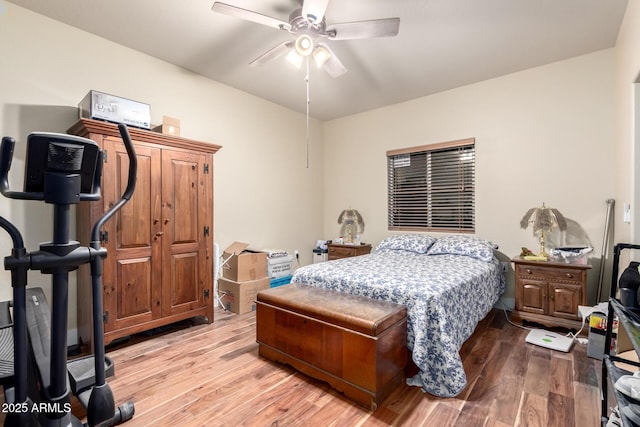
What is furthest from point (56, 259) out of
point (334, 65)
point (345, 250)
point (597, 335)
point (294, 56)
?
point (345, 250)

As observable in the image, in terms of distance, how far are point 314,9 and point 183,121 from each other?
2.11 m

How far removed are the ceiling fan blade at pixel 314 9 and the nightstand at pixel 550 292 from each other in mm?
2928

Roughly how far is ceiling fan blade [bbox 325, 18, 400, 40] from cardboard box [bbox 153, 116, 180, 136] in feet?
5.59

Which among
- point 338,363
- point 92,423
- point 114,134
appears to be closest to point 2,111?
point 114,134

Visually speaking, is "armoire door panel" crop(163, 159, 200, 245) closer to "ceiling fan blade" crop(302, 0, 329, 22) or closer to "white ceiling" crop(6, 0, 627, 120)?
"white ceiling" crop(6, 0, 627, 120)

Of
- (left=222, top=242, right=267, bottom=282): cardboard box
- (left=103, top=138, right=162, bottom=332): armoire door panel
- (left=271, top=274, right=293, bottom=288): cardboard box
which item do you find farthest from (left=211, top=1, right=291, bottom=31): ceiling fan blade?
(left=271, top=274, right=293, bottom=288): cardboard box

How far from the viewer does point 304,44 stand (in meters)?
2.36

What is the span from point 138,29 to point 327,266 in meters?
2.71

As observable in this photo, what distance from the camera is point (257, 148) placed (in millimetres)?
4316

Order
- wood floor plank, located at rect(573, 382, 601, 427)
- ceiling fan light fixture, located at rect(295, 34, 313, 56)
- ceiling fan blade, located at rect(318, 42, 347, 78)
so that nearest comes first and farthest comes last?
wood floor plank, located at rect(573, 382, 601, 427) → ceiling fan light fixture, located at rect(295, 34, 313, 56) → ceiling fan blade, located at rect(318, 42, 347, 78)

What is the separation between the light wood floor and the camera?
69.1 inches

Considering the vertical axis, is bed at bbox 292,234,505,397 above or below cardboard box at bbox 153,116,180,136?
below

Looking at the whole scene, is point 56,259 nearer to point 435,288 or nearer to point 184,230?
point 184,230

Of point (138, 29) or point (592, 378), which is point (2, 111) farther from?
point (592, 378)
